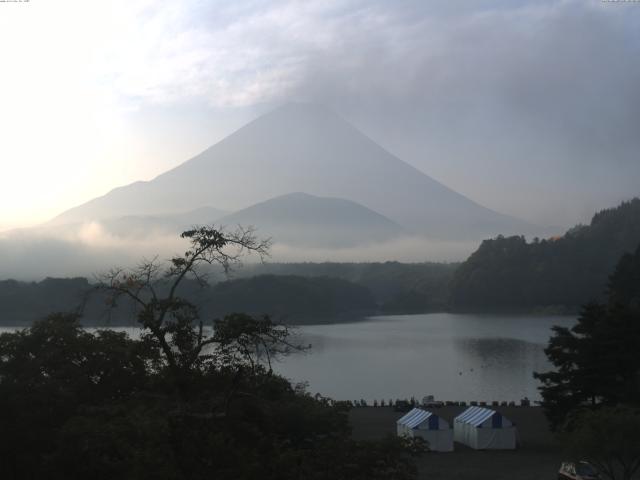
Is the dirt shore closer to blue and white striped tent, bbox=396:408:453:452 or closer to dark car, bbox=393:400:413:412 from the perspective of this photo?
blue and white striped tent, bbox=396:408:453:452

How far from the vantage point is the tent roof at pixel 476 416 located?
13094 mm

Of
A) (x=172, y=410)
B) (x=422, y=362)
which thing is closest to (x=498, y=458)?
(x=172, y=410)

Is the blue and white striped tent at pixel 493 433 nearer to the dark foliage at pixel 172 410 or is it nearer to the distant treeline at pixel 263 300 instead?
the dark foliage at pixel 172 410

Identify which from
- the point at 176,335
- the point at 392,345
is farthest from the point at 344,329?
the point at 176,335

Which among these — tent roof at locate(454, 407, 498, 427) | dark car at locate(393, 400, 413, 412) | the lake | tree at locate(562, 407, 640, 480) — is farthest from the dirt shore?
the lake

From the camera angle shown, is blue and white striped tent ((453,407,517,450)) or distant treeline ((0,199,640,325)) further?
distant treeline ((0,199,640,325))

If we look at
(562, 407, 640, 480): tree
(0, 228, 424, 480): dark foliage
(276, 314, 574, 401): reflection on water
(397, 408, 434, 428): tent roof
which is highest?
(0, 228, 424, 480): dark foliage

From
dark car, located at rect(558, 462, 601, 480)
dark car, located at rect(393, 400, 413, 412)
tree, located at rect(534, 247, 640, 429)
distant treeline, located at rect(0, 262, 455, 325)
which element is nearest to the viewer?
dark car, located at rect(558, 462, 601, 480)

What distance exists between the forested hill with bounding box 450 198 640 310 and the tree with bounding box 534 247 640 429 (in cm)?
5895

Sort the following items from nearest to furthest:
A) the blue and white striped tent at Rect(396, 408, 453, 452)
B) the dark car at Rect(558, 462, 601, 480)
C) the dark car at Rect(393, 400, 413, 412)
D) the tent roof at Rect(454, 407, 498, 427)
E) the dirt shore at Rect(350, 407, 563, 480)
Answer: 1. the dark car at Rect(558, 462, 601, 480)
2. the dirt shore at Rect(350, 407, 563, 480)
3. the blue and white striped tent at Rect(396, 408, 453, 452)
4. the tent roof at Rect(454, 407, 498, 427)
5. the dark car at Rect(393, 400, 413, 412)

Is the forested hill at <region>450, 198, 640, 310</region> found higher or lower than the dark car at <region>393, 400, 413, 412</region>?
higher

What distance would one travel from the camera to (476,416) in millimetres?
13453

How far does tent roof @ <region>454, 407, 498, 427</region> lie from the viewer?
43.0ft

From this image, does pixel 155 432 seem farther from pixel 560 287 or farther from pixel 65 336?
pixel 560 287
